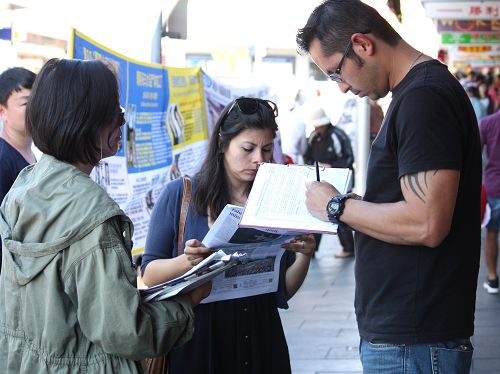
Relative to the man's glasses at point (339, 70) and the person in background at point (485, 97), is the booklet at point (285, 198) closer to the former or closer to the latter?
the man's glasses at point (339, 70)

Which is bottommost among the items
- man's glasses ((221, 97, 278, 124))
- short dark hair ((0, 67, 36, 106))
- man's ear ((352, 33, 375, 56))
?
man's glasses ((221, 97, 278, 124))

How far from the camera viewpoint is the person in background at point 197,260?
305 centimetres

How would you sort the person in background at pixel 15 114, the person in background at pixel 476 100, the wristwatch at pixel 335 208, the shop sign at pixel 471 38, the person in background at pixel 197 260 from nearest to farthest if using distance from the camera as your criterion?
the wristwatch at pixel 335 208 → the person in background at pixel 197 260 → the person in background at pixel 15 114 → the person in background at pixel 476 100 → the shop sign at pixel 471 38

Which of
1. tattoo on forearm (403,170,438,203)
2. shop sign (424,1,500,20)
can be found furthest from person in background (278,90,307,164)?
shop sign (424,1,500,20)

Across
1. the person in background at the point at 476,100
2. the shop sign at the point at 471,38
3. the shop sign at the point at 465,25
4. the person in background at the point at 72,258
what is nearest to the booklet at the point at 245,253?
the person in background at the point at 72,258

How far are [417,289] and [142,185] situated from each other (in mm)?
3276

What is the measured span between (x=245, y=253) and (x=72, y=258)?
900 mm

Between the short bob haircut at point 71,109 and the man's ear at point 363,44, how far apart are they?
76cm

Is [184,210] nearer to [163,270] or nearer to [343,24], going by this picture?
[163,270]

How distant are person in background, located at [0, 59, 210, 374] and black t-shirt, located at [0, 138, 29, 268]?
70.0 inches

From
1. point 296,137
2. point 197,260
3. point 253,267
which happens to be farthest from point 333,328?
point 296,137

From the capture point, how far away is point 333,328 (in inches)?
268

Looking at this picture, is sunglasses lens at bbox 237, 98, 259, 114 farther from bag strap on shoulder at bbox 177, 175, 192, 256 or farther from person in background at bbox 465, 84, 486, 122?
person in background at bbox 465, 84, 486, 122

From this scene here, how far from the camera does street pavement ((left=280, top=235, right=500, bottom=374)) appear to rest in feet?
18.9
